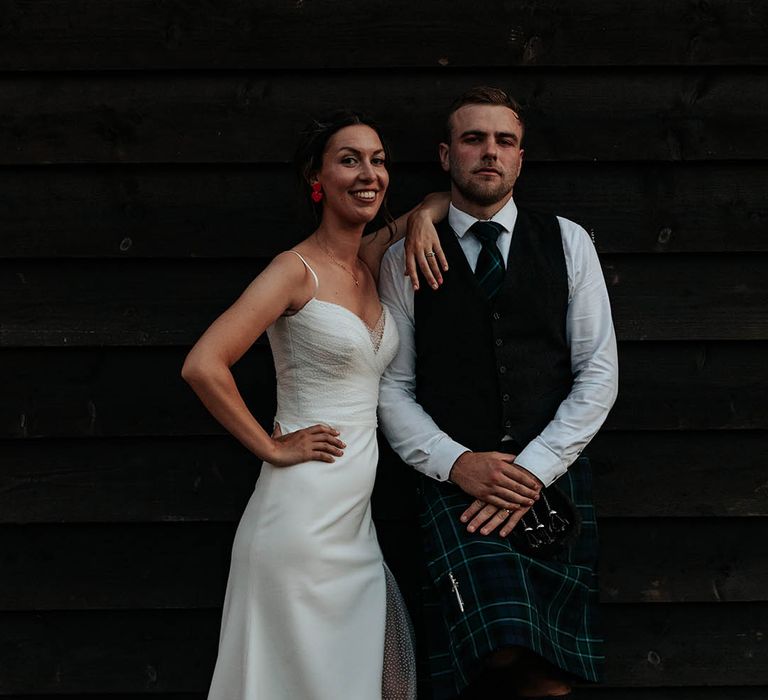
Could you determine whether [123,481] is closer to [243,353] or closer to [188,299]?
[188,299]

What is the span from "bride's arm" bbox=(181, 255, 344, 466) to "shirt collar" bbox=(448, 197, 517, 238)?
48cm

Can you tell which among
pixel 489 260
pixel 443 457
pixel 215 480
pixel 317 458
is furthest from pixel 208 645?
pixel 489 260

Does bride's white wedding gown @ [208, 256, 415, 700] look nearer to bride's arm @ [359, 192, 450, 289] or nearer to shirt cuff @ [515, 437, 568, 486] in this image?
bride's arm @ [359, 192, 450, 289]

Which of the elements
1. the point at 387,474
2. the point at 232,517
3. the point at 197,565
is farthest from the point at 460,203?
the point at 197,565

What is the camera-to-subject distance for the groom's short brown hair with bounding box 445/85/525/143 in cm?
264

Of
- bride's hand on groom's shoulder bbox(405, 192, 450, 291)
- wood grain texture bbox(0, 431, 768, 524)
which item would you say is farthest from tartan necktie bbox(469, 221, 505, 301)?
wood grain texture bbox(0, 431, 768, 524)

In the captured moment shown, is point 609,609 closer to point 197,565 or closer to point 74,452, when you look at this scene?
point 197,565

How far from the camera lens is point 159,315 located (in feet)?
9.50

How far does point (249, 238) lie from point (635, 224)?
3.86ft

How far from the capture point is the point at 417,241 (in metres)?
2.62

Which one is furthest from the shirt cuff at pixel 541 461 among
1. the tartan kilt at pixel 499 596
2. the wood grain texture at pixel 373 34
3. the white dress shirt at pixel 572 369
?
the wood grain texture at pixel 373 34

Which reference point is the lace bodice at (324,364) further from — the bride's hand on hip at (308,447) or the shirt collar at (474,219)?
the shirt collar at (474,219)

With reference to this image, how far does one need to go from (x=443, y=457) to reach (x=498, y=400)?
0.21 m

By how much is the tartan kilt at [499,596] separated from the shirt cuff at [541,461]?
134 millimetres
